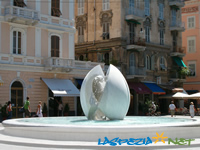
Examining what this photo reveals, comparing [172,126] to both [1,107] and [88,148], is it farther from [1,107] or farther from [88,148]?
[1,107]

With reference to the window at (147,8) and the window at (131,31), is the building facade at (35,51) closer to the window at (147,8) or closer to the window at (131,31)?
the window at (131,31)

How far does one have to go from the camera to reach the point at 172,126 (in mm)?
13922

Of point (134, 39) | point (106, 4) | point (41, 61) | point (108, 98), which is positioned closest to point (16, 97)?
point (41, 61)

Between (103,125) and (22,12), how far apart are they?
59.9ft

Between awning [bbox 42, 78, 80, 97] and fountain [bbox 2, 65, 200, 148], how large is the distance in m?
12.2

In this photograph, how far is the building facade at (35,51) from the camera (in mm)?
29391

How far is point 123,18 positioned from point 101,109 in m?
23.7

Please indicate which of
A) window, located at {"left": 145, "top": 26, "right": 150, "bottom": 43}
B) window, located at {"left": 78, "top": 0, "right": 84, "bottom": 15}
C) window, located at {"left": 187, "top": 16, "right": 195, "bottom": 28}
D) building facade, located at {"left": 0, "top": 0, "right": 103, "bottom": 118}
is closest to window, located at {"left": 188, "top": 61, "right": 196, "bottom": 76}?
window, located at {"left": 187, "top": 16, "right": 195, "bottom": 28}

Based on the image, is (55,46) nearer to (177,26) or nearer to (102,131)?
(177,26)

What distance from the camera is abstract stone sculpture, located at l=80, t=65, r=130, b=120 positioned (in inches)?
677

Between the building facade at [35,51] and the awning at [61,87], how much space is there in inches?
3.8

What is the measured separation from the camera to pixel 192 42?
A: 51.5 meters

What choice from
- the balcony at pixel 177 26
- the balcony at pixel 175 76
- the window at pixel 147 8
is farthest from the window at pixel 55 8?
the balcony at pixel 175 76

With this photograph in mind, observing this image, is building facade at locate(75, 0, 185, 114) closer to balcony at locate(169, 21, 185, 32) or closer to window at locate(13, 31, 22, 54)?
balcony at locate(169, 21, 185, 32)
